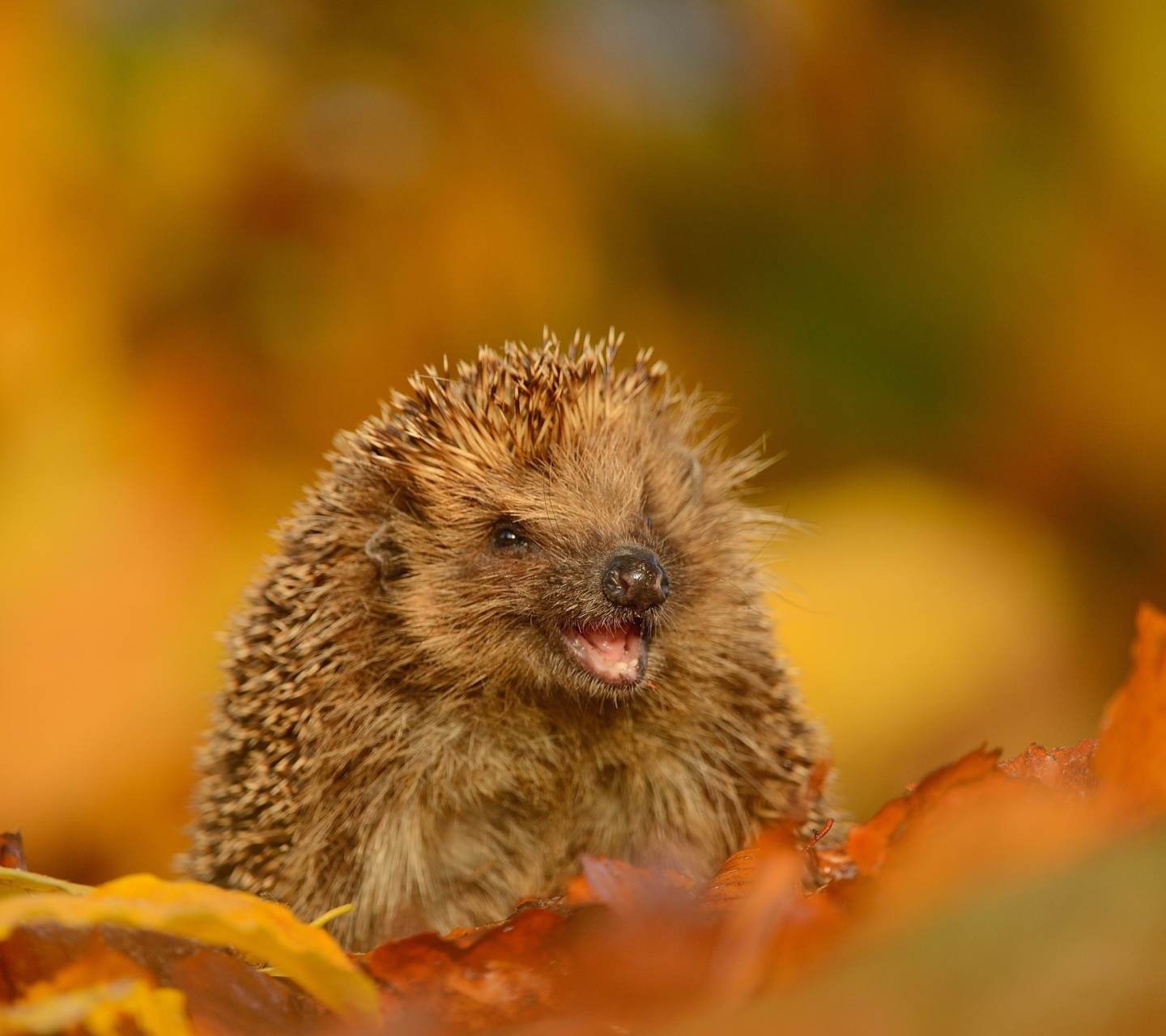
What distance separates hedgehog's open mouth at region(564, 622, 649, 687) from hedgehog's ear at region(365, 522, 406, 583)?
0.18 metres

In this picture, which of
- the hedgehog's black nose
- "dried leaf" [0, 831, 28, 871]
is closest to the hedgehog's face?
the hedgehog's black nose

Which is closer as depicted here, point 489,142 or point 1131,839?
point 1131,839

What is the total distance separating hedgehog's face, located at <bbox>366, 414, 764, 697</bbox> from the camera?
48.1 inches

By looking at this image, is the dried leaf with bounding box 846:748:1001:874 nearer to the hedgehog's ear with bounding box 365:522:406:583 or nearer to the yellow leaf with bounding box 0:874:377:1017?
the yellow leaf with bounding box 0:874:377:1017

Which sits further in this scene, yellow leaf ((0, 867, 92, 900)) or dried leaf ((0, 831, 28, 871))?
dried leaf ((0, 831, 28, 871))

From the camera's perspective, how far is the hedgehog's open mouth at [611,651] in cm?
119

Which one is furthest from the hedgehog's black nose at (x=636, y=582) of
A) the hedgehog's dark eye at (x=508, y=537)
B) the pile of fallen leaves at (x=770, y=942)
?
the pile of fallen leaves at (x=770, y=942)

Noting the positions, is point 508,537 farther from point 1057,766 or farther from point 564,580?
point 1057,766

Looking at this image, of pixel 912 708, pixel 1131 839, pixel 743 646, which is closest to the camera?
pixel 1131 839

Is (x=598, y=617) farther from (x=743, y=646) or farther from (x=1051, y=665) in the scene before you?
(x=1051, y=665)

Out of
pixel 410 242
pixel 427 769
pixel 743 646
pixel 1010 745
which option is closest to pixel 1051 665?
pixel 1010 745

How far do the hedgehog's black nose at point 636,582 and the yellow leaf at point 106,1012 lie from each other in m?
0.68

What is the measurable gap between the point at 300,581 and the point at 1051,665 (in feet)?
7.16

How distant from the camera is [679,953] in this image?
54 centimetres
